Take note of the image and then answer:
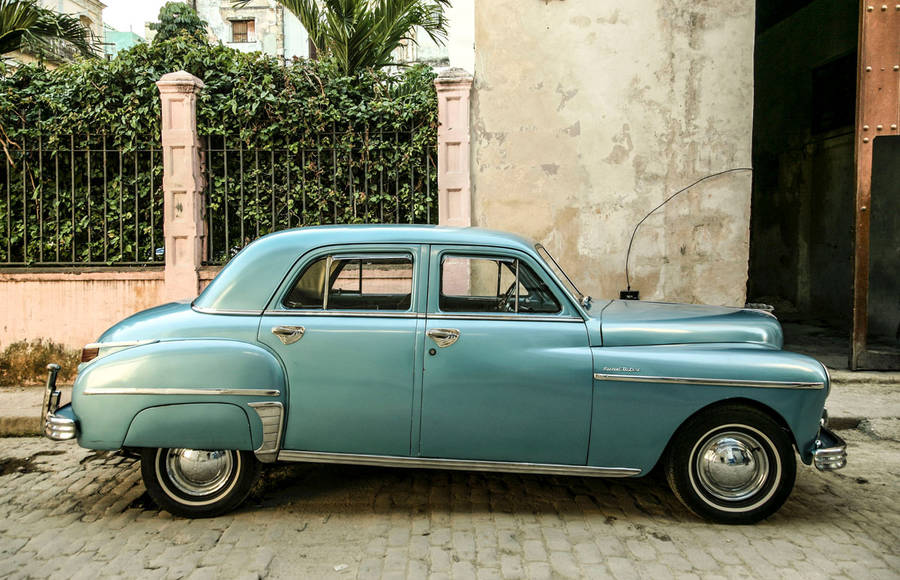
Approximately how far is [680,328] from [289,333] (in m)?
2.21

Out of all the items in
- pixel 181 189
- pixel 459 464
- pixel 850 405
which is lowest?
pixel 850 405

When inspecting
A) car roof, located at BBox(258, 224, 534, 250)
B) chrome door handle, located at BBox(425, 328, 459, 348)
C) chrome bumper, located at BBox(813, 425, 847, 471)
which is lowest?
chrome bumper, located at BBox(813, 425, 847, 471)

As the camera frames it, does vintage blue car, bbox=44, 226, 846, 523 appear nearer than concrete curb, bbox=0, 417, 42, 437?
Yes

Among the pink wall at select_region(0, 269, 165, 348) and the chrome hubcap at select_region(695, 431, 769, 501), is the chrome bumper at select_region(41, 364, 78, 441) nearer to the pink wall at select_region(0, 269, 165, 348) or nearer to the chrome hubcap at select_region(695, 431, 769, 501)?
the chrome hubcap at select_region(695, 431, 769, 501)

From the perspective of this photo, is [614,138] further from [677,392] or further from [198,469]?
[198,469]

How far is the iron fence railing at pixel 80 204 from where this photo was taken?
8.07 meters

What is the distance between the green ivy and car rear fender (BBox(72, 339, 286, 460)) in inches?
165

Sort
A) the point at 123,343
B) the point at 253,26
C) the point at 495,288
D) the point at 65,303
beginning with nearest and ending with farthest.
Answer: the point at 123,343
the point at 495,288
the point at 65,303
the point at 253,26

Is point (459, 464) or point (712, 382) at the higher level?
point (712, 382)

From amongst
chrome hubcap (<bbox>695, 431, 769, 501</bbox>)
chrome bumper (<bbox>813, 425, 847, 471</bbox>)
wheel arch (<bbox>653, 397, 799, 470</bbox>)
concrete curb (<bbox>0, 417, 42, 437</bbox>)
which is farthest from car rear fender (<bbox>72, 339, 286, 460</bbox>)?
chrome bumper (<bbox>813, 425, 847, 471</bbox>)

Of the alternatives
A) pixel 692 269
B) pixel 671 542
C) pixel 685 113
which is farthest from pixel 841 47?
pixel 671 542

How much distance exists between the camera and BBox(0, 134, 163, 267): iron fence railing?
8.07 metres

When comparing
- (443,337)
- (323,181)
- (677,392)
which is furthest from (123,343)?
(323,181)

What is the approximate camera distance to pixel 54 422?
413cm
